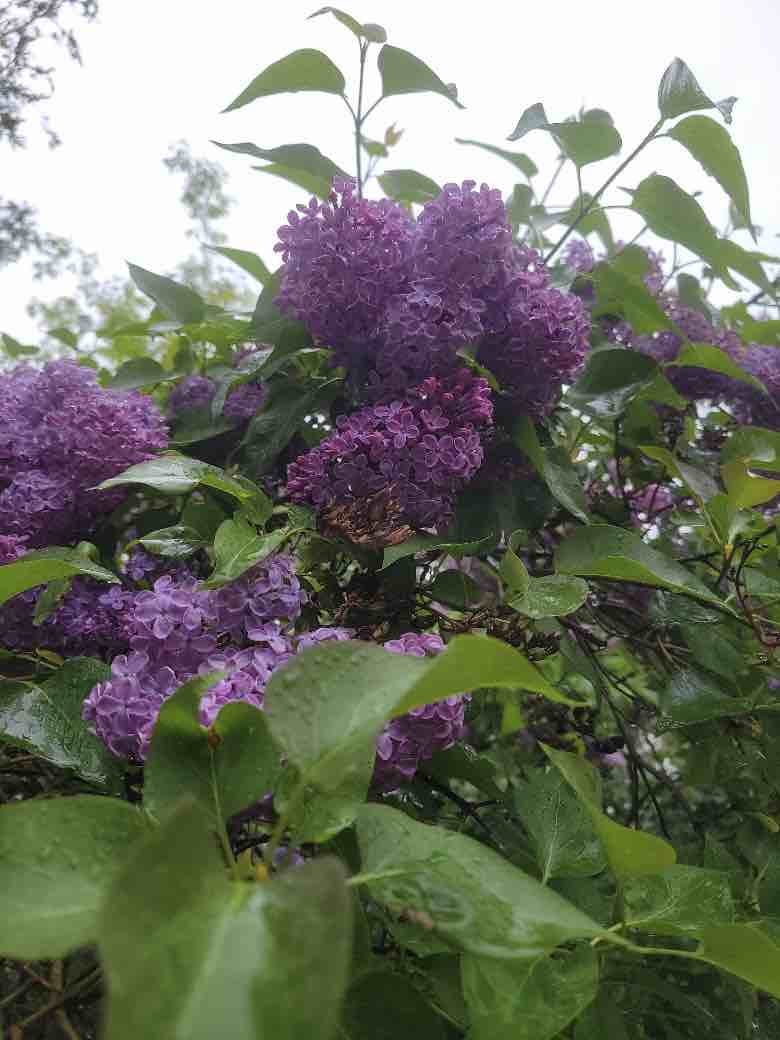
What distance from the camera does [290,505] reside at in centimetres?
55

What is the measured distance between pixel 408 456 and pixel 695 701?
297 mm

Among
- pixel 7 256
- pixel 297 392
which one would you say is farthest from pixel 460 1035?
pixel 7 256

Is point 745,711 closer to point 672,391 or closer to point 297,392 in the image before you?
point 672,391

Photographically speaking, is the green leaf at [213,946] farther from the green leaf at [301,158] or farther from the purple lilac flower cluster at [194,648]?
the green leaf at [301,158]

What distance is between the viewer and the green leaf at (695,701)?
59cm

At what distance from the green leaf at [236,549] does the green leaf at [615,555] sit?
20 cm

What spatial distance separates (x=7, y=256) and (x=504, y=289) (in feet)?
3.44

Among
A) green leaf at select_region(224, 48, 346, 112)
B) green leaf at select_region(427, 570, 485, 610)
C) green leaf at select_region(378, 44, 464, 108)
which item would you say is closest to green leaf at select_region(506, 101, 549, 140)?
green leaf at select_region(378, 44, 464, 108)

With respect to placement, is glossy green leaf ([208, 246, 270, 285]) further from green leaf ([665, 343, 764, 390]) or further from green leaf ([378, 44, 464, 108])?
green leaf ([665, 343, 764, 390])

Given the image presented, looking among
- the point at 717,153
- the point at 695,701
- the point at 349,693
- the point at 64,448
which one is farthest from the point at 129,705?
the point at 717,153

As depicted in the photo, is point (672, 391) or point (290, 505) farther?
point (672, 391)

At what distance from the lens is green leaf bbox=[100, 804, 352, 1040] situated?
0.19 meters

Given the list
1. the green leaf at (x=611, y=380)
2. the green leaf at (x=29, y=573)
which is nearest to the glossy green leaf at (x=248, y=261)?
the green leaf at (x=611, y=380)

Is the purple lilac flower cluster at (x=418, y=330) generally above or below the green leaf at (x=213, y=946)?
above
